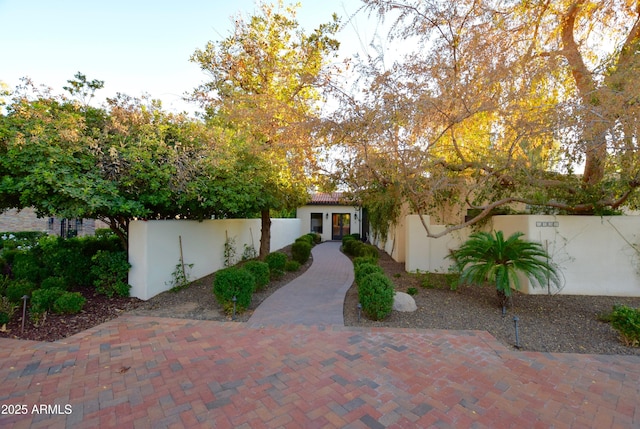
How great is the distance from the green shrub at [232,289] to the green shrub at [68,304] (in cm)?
223

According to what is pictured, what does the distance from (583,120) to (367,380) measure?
4.94 m

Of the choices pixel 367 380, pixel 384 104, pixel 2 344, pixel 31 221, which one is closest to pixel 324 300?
pixel 367 380

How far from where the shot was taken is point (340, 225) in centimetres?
2280

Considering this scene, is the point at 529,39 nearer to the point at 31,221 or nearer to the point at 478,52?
the point at 478,52

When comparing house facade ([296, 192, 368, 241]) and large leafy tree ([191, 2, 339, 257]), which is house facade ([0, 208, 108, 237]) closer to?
large leafy tree ([191, 2, 339, 257])

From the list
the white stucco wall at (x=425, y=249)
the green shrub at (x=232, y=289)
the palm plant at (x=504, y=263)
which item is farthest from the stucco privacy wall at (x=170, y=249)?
the palm plant at (x=504, y=263)

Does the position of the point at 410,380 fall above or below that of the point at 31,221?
below

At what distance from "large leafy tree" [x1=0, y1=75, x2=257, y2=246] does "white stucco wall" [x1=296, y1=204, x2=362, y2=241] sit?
50.5ft

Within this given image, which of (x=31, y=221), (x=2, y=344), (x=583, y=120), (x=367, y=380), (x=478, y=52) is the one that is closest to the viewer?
(x=367, y=380)

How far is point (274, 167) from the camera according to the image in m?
7.73

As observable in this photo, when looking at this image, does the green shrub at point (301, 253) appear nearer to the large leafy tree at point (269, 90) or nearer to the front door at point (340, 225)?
the large leafy tree at point (269, 90)

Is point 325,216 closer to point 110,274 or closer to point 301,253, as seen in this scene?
point 301,253

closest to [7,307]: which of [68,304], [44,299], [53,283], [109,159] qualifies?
[44,299]

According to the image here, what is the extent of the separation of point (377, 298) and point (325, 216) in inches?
700
